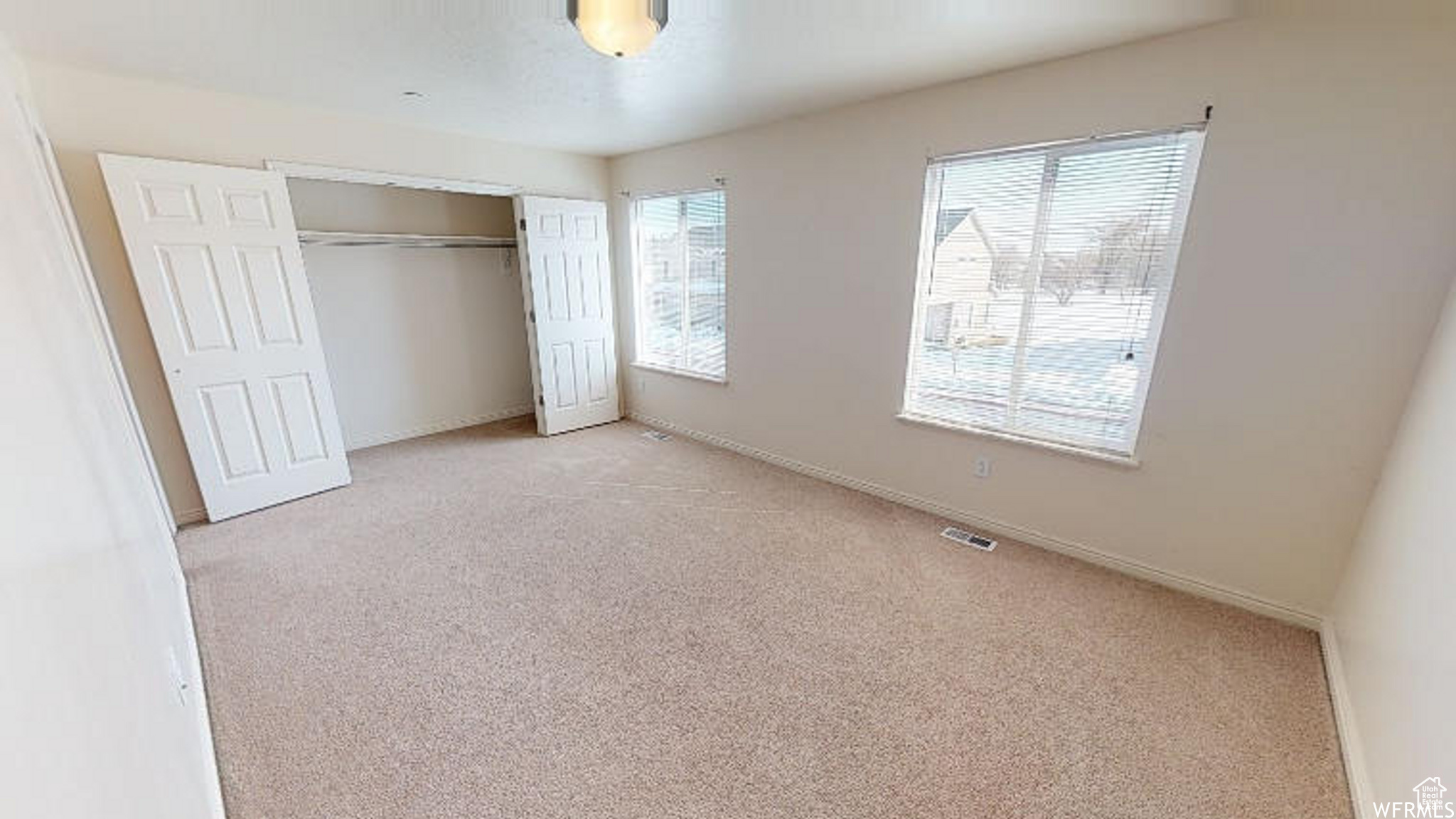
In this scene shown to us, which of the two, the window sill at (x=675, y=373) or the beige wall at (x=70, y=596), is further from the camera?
the window sill at (x=675, y=373)

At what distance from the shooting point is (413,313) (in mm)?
4402

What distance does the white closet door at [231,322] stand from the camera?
273 centimetres

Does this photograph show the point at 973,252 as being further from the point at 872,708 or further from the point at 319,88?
the point at 319,88

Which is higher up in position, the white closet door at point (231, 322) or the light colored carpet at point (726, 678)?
the white closet door at point (231, 322)

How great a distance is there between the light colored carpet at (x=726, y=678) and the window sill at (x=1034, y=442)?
1.76ft

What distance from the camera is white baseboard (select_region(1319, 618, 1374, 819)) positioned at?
4.78 feet

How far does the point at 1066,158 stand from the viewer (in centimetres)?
242

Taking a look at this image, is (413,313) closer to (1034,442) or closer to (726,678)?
(726,678)

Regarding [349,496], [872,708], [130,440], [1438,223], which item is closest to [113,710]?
[872,708]

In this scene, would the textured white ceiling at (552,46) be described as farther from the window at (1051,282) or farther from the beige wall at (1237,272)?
the window at (1051,282)

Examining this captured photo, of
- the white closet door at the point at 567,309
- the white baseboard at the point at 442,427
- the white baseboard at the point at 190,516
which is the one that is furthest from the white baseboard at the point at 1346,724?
the white baseboard at the point at 442,427

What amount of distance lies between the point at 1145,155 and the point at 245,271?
14.9ft

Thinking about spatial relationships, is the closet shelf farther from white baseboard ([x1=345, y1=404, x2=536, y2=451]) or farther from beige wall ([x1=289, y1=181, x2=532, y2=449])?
white baseboard ([x1=345, y1=404, x2=536, y2=451])

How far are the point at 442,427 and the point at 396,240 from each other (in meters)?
1.60
